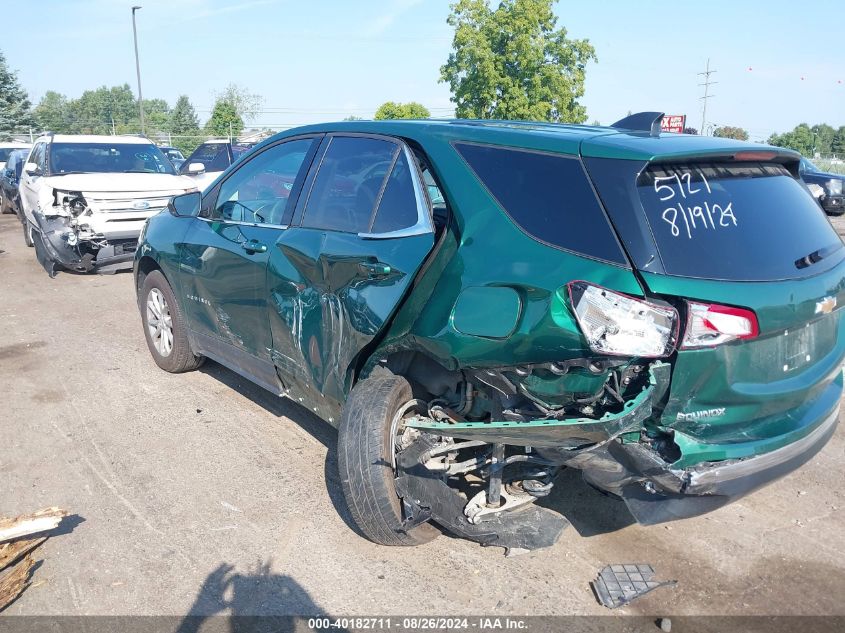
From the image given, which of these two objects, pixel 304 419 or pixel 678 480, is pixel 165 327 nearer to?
pixel 304 419

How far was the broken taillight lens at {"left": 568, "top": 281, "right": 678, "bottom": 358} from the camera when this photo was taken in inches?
97.3

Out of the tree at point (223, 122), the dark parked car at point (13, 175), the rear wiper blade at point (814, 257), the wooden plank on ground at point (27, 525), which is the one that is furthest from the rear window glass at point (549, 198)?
the tree at point (223, 122)

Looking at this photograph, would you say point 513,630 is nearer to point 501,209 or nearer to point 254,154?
point 501,209

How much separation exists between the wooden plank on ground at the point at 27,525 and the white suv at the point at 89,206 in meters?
6.56

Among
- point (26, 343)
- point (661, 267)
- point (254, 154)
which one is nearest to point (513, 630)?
point (661, 267)

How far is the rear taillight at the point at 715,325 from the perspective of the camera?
8.23ft

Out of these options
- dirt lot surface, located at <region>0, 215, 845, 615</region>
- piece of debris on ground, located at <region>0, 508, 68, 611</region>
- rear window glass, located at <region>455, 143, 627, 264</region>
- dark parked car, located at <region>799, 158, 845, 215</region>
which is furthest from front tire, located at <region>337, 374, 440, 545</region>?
dark parked car, located at <region>799, 158, 845, 215</region>

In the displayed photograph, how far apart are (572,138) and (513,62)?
25.3 meters

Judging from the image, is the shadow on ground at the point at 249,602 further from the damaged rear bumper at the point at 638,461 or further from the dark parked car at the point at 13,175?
the dark parked car at the point at 13,175

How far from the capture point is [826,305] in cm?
293

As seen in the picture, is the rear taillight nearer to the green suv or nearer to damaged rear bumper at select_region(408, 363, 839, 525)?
the green suv

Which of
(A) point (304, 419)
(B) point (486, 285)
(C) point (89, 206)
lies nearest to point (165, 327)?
(A) point (304, 419)

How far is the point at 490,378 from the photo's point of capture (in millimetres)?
2822

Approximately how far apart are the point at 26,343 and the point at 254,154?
3613mm
